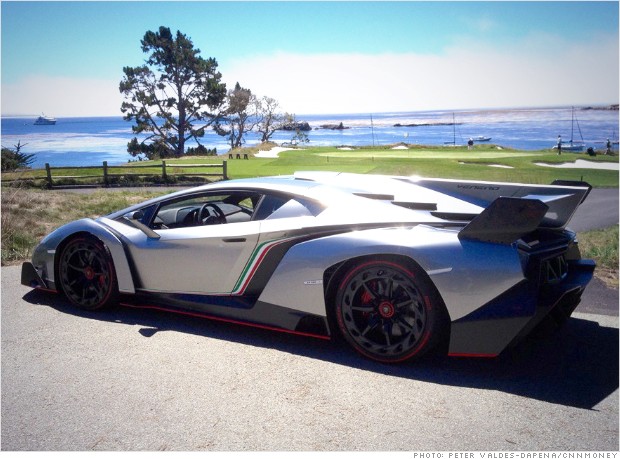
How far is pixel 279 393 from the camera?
2.94 meters

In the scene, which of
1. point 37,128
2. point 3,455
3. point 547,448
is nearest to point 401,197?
point 547,448

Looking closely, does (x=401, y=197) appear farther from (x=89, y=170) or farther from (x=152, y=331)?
(x=89, y=170)

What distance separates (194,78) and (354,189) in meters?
11.5

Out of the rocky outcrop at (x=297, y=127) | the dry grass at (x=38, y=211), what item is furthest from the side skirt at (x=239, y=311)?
the rocky outcrop at (x=297, y=127)

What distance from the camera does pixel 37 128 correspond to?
824cm

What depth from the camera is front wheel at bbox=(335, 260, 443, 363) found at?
3.09 metres

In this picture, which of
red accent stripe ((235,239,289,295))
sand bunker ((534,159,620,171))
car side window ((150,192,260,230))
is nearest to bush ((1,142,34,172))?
car side window ((150,192,260,230))

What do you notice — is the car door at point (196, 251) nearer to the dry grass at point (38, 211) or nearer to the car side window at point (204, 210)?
the car side window at point (204, 210)

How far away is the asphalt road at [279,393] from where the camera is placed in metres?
2.46

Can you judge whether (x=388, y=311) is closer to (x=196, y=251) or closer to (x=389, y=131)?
(x=196, y=251)

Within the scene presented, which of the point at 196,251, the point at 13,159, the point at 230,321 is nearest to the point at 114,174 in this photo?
the point at 13,159

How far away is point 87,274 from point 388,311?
8.82 ft

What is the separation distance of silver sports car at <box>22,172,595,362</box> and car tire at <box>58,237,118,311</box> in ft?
0.04

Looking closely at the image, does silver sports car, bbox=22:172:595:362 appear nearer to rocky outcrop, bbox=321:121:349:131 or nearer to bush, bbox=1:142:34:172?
rocky outcrop, bbox=321:121:349:131
